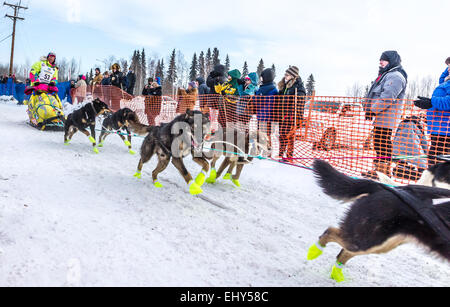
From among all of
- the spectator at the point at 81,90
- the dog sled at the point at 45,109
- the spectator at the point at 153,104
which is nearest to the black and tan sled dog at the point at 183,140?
the spectator at the point at 153,104

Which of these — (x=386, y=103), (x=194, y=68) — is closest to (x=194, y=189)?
(x=386, y=103)

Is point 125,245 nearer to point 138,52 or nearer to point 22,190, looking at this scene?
point 22,190

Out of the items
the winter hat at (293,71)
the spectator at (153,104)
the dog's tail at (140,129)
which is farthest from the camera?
the spectator at (153,104)

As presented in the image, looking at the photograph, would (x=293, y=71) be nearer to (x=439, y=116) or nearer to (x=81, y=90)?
(x=439, y=116)

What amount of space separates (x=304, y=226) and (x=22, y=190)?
3.41 m

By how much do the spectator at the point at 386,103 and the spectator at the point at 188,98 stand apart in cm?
483

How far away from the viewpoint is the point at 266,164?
6.17 m

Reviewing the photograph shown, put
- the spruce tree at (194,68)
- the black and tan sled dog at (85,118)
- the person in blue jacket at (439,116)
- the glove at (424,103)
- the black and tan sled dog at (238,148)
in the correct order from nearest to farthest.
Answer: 1. the person in blue jacket at (439,116)
2. the glove at (424,103)
3. the black and tan sled dog at (238,148)
4. the black and tan sled dog at (85,118)
5. the spruce tree at (194,68)

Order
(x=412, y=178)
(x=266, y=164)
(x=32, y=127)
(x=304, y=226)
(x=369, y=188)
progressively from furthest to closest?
1. (x=32, y=127)
2. (x=266, y=164)
3. (x=412, y=178)
4. (x=304, y=226)
5. (x=369, y=188)

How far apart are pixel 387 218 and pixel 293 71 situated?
4.28 meters

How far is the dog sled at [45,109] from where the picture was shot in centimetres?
790

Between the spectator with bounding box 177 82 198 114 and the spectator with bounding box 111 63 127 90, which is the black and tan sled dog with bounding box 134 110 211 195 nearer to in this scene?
the spectator with bounding box 177 82 198 114

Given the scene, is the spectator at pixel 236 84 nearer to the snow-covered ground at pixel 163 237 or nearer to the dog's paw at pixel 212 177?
the dog's paw at pixel 212 177

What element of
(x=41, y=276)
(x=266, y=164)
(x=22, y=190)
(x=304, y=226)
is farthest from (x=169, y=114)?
(x=41, y=276)
